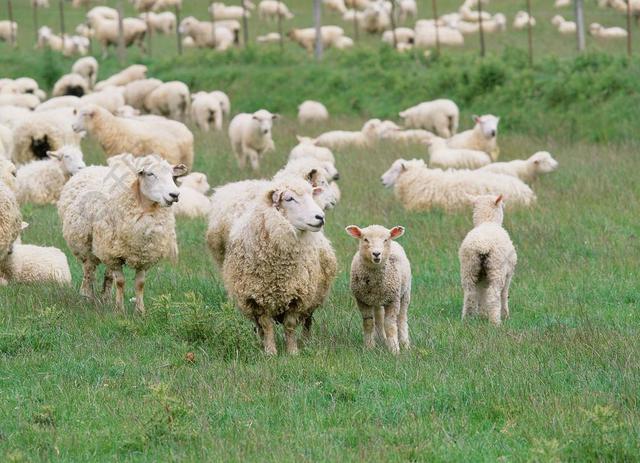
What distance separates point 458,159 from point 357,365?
10817 mm

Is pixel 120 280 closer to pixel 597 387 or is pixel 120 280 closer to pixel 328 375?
pixel 328 375

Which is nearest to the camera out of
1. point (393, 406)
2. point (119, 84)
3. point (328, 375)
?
point (393, 406)

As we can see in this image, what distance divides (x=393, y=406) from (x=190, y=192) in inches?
360

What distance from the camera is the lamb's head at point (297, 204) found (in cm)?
880

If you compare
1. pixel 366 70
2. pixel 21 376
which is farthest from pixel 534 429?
pixel 366 70

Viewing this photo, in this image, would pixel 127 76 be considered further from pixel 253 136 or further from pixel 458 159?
pixel 458 159

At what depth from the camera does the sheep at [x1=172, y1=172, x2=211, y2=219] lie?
1563cm

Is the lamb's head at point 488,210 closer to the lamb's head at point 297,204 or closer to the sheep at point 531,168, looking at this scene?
the lamb's head at point 297,204

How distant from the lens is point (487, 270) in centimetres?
1026

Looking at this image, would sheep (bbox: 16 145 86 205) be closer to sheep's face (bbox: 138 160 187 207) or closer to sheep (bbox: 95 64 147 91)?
sheep's face (bbox: 138 160 187 207)

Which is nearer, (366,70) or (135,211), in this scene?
(135,211)

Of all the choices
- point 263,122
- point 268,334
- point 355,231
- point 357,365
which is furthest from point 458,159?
point 357,365

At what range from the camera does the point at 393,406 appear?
294 inches

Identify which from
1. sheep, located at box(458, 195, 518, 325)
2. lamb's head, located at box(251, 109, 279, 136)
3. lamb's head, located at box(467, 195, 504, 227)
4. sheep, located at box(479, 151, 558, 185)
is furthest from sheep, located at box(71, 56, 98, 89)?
sheep, located at box(458, 195, 518, 325)
